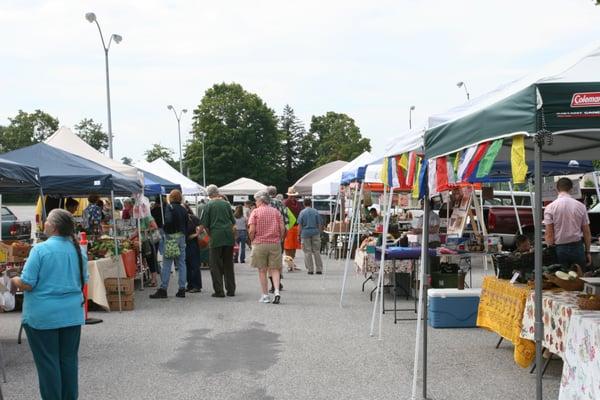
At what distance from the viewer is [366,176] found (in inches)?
440

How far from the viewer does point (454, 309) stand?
937 cm

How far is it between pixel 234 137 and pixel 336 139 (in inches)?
809

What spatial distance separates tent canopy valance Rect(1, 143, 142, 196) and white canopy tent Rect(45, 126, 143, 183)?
1.09 metres

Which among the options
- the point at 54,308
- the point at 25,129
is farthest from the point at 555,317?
the point at 25,129

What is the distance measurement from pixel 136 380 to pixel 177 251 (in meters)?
6.12

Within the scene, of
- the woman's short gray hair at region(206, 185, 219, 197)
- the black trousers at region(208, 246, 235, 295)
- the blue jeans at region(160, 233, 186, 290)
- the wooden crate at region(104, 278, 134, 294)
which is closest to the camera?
the wooden crate at region(104, 278, 134, 294)

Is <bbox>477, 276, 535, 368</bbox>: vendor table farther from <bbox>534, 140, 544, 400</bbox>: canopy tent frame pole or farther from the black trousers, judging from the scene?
the black trousers

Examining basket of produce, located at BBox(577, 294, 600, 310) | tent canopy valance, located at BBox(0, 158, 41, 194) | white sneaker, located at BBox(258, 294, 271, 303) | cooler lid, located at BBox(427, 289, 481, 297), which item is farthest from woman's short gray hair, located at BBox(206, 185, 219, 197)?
basket of produce, located at BBox(577, 294, 600, 310)

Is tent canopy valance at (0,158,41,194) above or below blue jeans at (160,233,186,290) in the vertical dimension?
above

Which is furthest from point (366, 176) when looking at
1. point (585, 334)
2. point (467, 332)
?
point (585, 334)

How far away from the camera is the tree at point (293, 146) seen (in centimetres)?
9000

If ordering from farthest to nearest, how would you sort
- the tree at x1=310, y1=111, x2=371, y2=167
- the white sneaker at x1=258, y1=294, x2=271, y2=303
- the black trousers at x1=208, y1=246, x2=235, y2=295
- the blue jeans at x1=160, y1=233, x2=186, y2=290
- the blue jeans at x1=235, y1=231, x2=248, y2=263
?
the tree at x1=310, y1=111, x2=371, y2=167
the blue jeans at x1=235, y1=231, x2=248, y2=263
the blue jeans at x1=160, y1=233, x2=186, y2=290
the black trousers at x1=208, y1=246, x2=235, y2=295
the white sneaker at x1=258, y1=294, x2=271, y2=303

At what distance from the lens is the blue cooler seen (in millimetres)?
9305

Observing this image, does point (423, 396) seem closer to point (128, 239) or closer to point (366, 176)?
point (366, 176)
